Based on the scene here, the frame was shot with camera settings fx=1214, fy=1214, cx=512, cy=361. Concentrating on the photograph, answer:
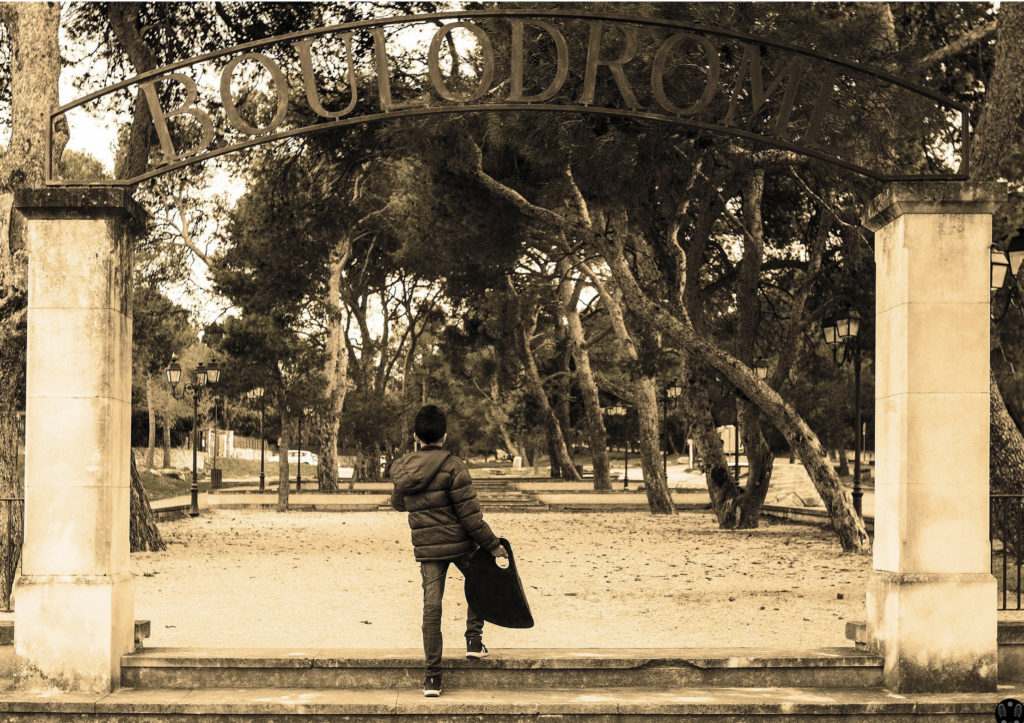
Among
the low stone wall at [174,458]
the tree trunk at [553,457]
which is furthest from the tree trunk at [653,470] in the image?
the low stone wall at [174,458]

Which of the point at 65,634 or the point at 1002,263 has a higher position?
the point at 1002,263

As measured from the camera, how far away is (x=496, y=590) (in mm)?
7879

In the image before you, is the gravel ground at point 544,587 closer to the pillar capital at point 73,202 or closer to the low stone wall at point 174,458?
the pillar capital at point 73,202

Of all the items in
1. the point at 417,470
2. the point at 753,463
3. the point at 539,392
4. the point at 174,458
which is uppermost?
the point at 539,392

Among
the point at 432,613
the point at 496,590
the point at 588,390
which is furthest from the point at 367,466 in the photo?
the point at 432,613

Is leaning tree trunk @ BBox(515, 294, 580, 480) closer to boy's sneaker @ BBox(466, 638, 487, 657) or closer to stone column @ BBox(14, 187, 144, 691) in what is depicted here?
stone column @ BBox(14, 187, 144, 691)

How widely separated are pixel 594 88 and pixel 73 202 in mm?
3725

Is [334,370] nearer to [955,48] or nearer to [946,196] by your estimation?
[955,48]

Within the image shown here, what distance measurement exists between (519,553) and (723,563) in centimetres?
328

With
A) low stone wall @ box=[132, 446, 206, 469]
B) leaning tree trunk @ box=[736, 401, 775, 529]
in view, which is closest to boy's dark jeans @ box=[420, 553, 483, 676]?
leaning tree trunk @ box=[736, 401, 775, 529]

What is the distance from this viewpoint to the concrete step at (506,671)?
8.05 m

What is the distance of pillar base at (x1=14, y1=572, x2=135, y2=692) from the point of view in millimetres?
7902

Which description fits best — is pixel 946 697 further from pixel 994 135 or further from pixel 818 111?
pixel 994 135

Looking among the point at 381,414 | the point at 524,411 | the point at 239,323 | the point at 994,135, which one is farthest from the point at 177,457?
the point at 994,135
